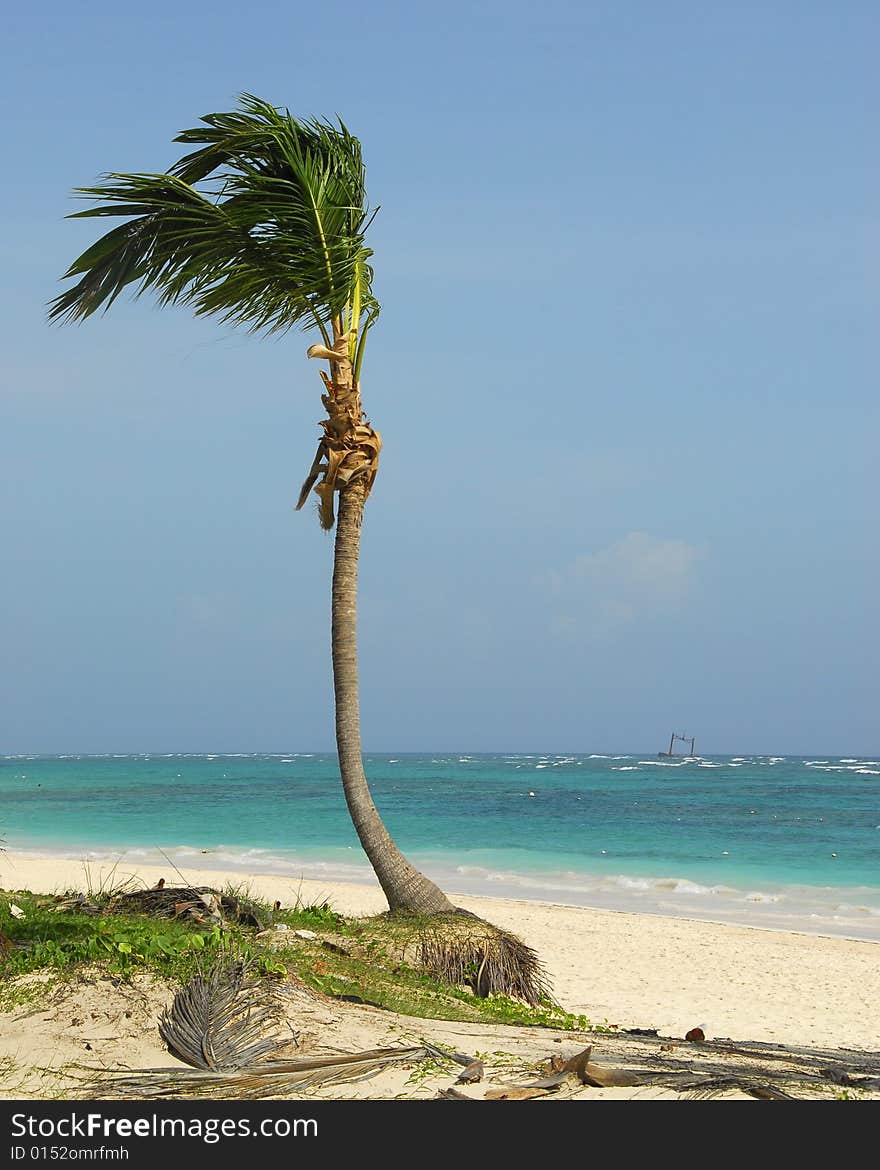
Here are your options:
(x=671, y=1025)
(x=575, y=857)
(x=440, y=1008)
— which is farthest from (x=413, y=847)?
(x=440, y=1008)

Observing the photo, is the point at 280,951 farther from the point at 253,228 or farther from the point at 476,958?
the point at 253,228

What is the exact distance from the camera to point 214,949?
233 inches

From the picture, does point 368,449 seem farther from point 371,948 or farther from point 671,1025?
point 671,1025

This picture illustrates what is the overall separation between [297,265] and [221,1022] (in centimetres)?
617

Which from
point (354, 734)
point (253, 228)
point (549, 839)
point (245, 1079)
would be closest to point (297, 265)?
point (253, 228)

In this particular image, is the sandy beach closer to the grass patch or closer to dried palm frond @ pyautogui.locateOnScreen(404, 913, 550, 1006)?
dried palm frond @ pyautogui.locateOnScreen(404, 913, 550, 1006)

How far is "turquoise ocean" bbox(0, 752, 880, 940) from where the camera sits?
19000 mm

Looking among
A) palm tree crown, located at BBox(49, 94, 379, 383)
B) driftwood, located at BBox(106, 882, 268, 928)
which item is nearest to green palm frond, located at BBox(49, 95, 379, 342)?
palm tree crown, located at BBox(49, 94, 379, 383)

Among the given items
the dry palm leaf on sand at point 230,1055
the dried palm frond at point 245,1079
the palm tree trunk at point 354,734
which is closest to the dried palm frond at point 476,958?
the palm tree trunk at point 354,734

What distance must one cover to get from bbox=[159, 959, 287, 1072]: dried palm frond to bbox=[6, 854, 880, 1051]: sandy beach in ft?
14.7

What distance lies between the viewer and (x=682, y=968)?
11555 mm

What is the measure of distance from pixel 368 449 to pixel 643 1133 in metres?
6.34

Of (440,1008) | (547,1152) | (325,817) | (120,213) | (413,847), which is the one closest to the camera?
(547,1152)

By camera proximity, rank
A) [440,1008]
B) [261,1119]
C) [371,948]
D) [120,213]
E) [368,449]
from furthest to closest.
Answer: [368,449]
[120,213]
[371,948]
[440,1008]
[261,1119]
